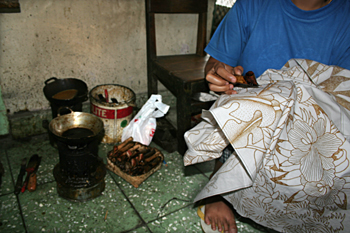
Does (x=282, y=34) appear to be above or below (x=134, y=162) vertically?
above

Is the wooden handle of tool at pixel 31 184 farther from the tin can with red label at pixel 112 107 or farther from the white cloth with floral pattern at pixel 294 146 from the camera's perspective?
the white cloth with floral pattern at pixel 294 146

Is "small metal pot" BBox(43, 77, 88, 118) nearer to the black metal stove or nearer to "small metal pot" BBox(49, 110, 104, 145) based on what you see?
"small metal pot" BBox(49, 110, 104, 145)

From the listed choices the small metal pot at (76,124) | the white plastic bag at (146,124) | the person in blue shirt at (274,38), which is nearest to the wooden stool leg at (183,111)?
the white plastic bag at (146,124)

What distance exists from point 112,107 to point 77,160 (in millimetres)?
626

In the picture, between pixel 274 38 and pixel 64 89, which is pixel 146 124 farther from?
pixel 274 38

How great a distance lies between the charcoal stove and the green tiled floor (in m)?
0.08

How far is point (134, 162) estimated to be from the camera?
1730 mm

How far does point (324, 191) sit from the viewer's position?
965 mm

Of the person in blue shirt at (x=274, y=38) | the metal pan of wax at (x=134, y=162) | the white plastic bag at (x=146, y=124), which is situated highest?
the person in blue shirt at (x=274, y=38)

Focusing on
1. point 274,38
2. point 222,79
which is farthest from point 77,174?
point 274,38

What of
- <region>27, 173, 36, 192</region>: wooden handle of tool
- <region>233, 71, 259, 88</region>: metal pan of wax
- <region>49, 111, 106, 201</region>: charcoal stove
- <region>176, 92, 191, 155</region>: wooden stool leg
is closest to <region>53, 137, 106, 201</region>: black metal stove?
<region>49, 111, 106, 201</region>: charcoal stove

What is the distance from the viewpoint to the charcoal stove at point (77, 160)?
1.47 m

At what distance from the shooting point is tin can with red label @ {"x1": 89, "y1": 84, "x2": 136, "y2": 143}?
2.01 meters

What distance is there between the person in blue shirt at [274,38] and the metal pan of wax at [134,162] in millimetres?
536
